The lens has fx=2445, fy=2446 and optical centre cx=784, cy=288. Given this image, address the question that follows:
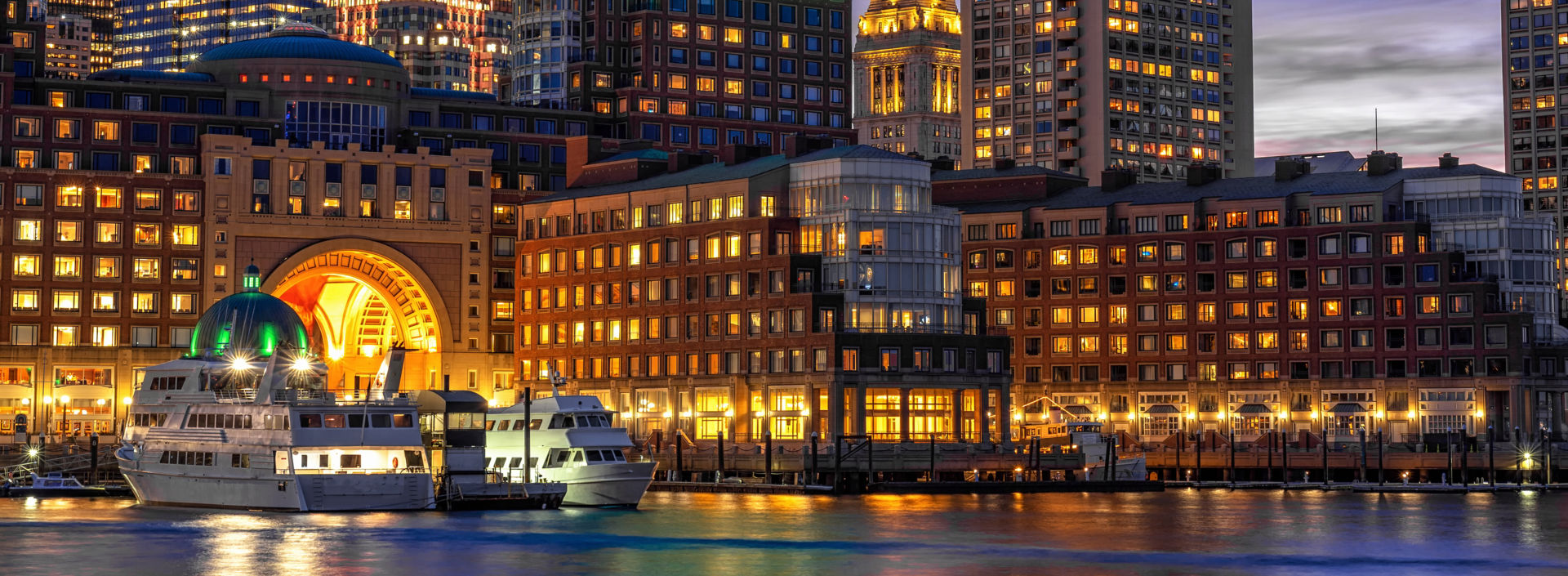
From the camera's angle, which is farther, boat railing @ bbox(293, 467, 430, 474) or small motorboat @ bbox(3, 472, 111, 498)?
small motorboat @ bbox(3, 472, 111, 498)

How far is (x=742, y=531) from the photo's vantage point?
134125 millimetres

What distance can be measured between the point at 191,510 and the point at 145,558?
35.9 m

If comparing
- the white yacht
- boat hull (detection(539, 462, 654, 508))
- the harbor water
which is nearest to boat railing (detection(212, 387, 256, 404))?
the white yacht

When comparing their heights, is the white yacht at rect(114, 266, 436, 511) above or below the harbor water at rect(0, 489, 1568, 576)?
above

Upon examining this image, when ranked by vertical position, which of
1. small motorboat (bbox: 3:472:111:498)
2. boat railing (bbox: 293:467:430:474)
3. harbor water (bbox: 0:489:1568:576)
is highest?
boat railing (bbox: 293:467:430:474)

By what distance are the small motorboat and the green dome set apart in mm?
17250

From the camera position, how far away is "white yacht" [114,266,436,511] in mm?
140125

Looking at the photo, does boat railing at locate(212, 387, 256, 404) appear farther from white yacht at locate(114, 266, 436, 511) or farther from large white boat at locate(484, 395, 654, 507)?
large white boat at locate(484, 395, 654, 507)

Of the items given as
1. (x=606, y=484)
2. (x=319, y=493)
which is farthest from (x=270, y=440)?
(x=606, y=484)

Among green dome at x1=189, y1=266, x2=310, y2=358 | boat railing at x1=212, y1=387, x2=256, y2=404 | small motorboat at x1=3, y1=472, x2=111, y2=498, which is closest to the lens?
boat railing at x1=212, y1=387, x2=256, y2=404

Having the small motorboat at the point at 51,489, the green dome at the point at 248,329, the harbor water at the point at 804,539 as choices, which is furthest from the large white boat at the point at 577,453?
the small motorboat at the point at 51,489

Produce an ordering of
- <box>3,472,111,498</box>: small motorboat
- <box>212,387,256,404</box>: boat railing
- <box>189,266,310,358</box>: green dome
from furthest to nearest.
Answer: <box>3,472,111,498</box>: small motorboat
<box>189,266,310,358</box>: green dome
<box>212,387,256,404</box>: boat railing

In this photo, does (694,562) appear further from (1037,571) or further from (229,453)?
(229,453)

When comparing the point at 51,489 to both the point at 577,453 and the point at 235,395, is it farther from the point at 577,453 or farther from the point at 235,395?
the point at 577,453
